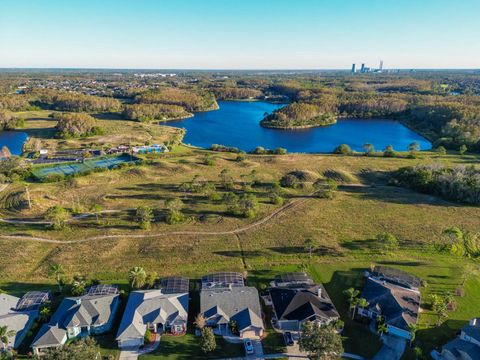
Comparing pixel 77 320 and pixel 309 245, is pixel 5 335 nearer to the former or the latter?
pixel 77 320

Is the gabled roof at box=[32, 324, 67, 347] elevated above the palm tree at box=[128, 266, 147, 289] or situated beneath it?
situated beneath

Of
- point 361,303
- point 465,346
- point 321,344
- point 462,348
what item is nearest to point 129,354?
point 321,344

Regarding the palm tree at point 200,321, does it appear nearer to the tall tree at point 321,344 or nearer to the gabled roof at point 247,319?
the gabled roof at point 247,319

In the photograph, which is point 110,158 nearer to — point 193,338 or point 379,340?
point 193,338

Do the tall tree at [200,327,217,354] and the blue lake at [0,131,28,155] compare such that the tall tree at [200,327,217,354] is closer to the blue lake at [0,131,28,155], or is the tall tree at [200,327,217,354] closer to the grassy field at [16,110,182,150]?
the grassy field at [16,110,182,150]

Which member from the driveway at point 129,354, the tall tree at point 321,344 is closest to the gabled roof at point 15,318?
the driveway at point 129,354

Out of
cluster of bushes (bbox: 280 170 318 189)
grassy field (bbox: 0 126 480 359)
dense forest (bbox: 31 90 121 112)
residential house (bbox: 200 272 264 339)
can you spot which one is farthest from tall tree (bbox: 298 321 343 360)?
dense forest (bbox: 31 90 121 112)

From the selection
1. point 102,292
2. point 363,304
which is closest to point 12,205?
point 102,292
